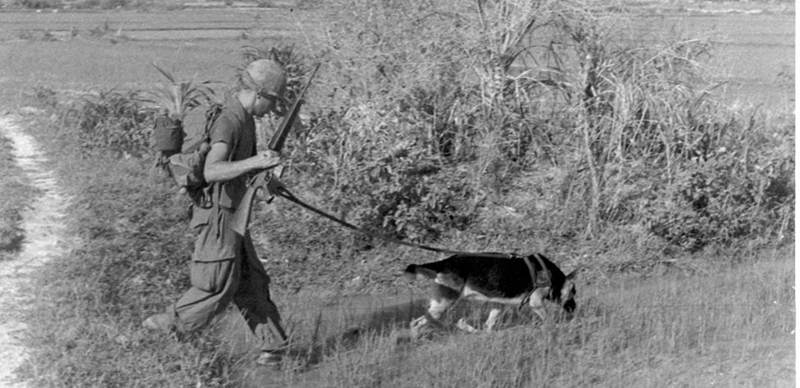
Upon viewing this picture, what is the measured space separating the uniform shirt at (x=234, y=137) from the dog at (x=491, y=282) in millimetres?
1625

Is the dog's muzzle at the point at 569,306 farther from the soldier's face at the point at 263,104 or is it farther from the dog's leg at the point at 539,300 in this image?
the soldier's face at the point at 263,104

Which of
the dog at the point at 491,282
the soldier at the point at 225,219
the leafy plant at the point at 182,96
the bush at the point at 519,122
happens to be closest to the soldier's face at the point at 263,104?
the soldier at the point at 225,219

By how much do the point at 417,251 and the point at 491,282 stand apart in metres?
2.05

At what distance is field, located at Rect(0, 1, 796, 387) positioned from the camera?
5812 millimetres

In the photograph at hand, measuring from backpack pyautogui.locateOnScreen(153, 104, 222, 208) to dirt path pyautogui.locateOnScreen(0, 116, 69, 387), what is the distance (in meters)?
1.32

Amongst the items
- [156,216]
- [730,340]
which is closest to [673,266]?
[730,340]

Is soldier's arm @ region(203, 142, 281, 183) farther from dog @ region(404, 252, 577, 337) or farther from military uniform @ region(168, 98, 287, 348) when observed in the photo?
dog @ region(404, 252, 577, 337)

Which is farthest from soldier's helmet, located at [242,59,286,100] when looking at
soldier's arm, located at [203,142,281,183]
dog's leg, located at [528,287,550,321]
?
dog's leg, located at [528,287,550,321]

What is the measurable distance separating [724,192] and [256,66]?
5598 mm

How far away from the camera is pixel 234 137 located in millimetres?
5281

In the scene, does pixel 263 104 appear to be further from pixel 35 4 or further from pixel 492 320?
pixel 35 4

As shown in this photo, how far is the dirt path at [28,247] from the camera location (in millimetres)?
5512

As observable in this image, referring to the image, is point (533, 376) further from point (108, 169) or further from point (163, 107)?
point (163, 107)

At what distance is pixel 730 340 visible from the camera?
6.70 meters
